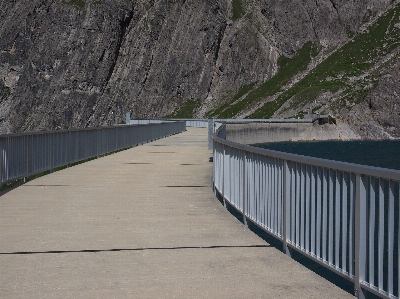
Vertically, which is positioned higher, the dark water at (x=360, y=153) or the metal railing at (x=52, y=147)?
the metal railing at (x=52, y=147)

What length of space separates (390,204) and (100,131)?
2505 cm

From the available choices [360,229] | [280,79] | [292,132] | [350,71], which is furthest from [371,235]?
[280,79]

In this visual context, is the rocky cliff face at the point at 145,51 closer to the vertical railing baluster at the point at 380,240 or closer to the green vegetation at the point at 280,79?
the green vegetation at the point at 280,79

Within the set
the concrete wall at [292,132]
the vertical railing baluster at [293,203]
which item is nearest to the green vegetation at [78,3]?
the concrete wall at [292,132]

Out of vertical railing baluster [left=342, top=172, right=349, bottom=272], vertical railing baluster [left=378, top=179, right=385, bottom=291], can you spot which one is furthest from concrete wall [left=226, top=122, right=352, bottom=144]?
vertical railing baluster [left=378, top=179, right=385, bottom=291]

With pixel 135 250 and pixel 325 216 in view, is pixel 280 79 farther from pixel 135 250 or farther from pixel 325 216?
pixel 325 216

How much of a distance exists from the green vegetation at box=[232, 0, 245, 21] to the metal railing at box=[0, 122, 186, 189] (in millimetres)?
→ 100786

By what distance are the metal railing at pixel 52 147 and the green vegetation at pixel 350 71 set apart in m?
76.9

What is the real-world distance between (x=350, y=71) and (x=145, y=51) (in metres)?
37.4

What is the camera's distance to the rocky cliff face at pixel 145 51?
129875 millimetres

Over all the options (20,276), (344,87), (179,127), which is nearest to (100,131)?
(20,276)

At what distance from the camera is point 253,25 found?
443ft

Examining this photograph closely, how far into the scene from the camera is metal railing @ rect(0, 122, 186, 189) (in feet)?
57.8

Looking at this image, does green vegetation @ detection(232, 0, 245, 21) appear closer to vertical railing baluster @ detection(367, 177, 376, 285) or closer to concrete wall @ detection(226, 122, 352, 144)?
concrete wall @ detection(226, 122, 352, 144)
